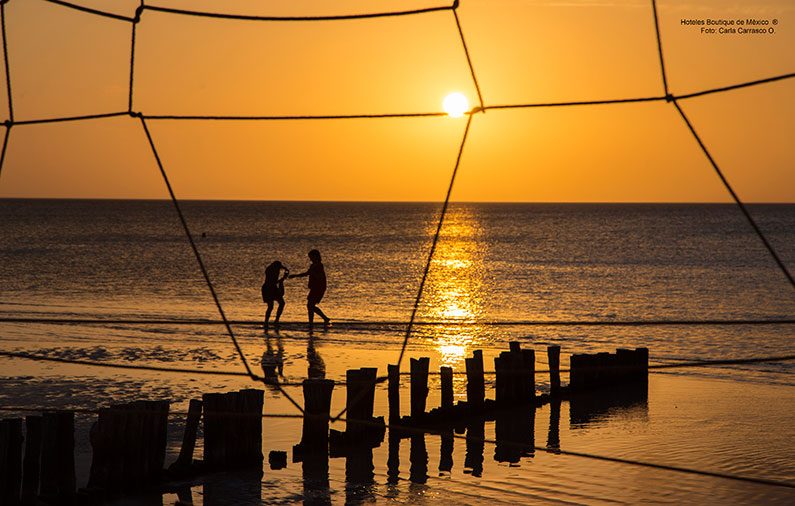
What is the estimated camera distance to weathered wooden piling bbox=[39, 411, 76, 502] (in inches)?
426

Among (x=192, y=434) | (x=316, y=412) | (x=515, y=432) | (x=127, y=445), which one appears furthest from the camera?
(x=515, y=432)

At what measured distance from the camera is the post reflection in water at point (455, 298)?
27.6m

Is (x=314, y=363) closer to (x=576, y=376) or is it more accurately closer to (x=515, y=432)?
(x=576, y=376)

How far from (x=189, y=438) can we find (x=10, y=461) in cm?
222

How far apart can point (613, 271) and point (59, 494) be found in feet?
202

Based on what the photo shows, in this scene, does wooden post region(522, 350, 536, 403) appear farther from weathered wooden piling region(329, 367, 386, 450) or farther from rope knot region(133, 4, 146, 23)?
rope knot region(133, 4, 146, 23)

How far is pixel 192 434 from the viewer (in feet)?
40.0

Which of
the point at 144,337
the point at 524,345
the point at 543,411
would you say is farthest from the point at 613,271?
the point at 543,411

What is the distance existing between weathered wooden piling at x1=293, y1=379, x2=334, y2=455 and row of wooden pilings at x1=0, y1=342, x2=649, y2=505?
1cm

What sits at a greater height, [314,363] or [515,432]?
[314,363]

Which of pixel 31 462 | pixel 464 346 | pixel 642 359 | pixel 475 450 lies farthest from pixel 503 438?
pixel 464 346

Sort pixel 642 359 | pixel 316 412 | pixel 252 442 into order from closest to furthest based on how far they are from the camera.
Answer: pixel 252 442
pixel 316 412
pixel 642 359

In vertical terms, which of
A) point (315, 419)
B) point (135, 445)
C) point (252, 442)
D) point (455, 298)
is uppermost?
point (455, 298)

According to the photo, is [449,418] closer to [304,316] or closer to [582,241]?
[304,316]
